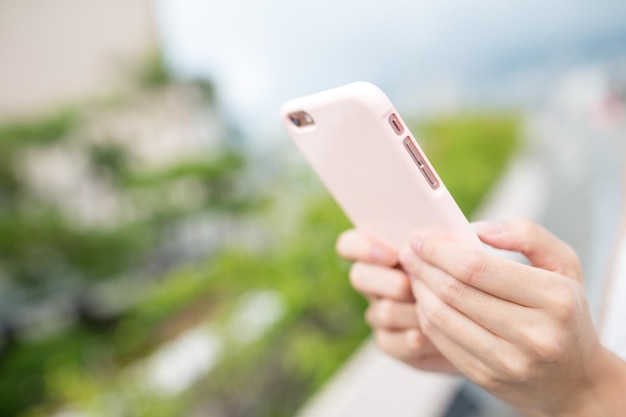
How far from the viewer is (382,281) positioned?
0.54m

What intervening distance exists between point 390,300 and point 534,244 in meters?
0.15

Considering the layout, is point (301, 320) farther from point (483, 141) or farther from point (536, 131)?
→ point (536, 131)

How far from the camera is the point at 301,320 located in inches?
57.9

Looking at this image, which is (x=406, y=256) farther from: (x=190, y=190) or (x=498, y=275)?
(x=190, y=190)

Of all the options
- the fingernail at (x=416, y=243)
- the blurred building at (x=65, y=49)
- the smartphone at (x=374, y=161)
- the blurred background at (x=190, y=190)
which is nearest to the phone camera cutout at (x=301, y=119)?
the smartphone at (x=374, y=161)

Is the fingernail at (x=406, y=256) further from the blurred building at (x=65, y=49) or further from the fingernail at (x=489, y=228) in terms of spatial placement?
the blurred building at (x=65, y=49)

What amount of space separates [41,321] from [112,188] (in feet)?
1.52

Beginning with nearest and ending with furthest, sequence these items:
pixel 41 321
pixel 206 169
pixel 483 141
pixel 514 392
Answer: pixel 514 392
pixel 41 321
pixel 206 169
pixel 483 141

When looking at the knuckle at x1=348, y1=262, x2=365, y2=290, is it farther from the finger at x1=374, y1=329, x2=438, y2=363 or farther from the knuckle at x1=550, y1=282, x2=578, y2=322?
the knuckle at x1=550, y1=282, x2=578, y2=322

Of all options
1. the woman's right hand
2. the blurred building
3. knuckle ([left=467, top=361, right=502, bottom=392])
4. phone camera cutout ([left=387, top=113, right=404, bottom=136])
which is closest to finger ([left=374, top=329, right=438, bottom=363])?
the woman's right hand

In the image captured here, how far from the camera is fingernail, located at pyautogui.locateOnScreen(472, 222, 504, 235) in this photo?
0.46m

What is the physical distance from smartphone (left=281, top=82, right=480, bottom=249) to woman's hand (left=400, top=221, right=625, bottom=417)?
0.03 metres

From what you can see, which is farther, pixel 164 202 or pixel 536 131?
pixel 536 131

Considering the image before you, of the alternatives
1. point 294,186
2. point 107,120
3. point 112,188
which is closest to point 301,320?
point 294,186
